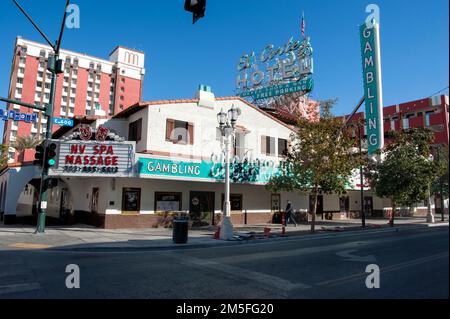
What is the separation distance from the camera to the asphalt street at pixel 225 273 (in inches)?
248

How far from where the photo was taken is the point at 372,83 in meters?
31.7

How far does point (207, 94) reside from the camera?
→ 22.3 meters

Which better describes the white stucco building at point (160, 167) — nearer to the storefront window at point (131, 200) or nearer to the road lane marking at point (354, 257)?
the storefront window at point (131, 200)

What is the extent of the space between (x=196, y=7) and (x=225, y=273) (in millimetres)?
6134

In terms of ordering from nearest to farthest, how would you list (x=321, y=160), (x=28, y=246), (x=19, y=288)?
(x=19, y=288) → (x=28, y=246) → (x=321, y=160)

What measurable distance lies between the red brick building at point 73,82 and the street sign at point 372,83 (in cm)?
7246

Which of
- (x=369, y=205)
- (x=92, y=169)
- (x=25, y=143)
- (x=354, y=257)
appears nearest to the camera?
(x=354, y=257)

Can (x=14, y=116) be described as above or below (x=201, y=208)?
above

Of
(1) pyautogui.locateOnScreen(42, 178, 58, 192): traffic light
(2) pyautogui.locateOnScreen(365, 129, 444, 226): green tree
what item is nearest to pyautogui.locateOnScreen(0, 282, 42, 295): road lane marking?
(1) pyautogui.locateOnScreen(42, 178, 58, 192): traffic light

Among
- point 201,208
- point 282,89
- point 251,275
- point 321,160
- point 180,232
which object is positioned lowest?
point 251,275

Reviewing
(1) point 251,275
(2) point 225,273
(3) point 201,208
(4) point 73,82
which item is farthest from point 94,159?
(4) point 73,82

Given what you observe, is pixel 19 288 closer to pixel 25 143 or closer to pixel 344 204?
pixel 344 204

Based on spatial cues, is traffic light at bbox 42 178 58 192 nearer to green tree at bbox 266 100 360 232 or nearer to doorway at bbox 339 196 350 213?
green tree at bbox 266 100 360 232
